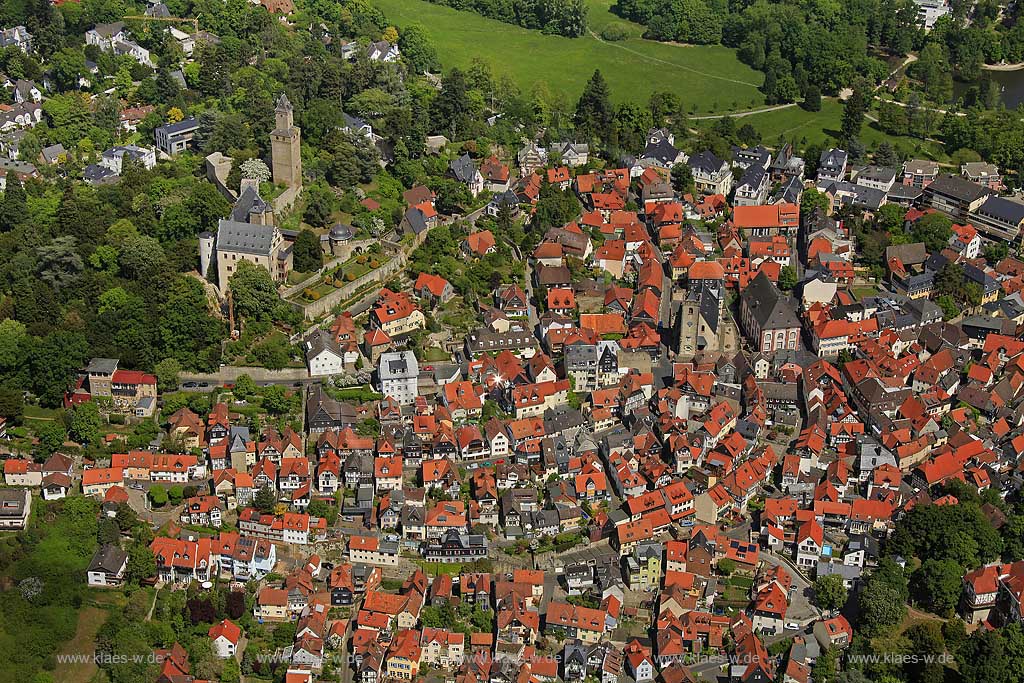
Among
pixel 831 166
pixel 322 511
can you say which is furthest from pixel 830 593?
pixel 831 166

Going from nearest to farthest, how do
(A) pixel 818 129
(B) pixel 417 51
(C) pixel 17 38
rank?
1. (C) pixel 17 38
2. (A) pixel 818 129
3. (B) pixel 417 51

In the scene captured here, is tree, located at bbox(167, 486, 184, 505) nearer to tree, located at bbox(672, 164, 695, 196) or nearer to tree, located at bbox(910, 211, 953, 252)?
tree, located at bbox(672, 164, 695, 196)

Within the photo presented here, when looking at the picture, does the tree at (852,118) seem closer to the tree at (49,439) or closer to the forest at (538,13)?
the forest at (538,13)

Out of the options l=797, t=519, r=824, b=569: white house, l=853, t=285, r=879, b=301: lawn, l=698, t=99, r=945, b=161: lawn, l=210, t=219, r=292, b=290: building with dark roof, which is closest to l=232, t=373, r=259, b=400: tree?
l=210, t=219, r=292, b=290: building with dark roof

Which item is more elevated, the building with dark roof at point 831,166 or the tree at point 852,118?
the tree at point 852,118

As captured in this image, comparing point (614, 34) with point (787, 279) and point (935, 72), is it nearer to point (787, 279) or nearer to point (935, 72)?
point (935, 72)

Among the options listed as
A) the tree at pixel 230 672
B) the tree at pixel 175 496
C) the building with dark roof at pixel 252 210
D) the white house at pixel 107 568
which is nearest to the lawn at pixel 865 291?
the building with dark roof at pixel 252 210

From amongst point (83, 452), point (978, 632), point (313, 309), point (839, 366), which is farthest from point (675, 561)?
point (83, 452)
